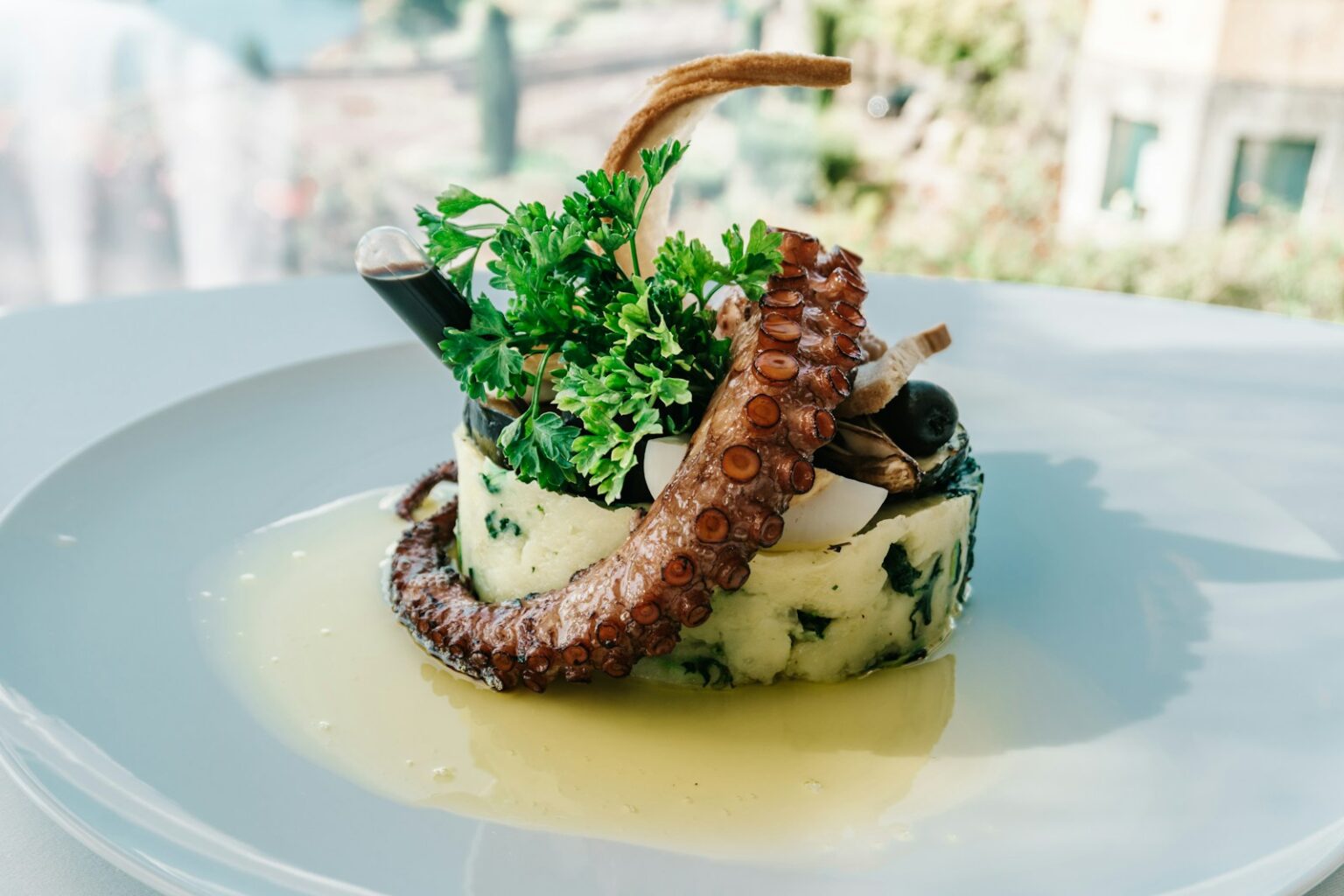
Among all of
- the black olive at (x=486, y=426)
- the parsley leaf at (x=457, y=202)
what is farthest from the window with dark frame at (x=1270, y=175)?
the parsley leaf at (x=457, y=202)

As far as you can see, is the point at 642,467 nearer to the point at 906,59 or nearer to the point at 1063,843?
the point at 1063,843

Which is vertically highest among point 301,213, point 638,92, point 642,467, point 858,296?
point 638,92

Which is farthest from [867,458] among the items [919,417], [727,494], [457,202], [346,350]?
[346,350]

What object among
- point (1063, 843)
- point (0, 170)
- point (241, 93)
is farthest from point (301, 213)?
point (1063, 843)

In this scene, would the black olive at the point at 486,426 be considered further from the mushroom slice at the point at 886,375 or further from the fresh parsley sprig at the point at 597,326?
the mushroom slice at the point at 886,375

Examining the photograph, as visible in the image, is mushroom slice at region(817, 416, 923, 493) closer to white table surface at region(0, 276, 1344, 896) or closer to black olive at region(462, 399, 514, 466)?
black olive at region(462, 399, 514, 466)
